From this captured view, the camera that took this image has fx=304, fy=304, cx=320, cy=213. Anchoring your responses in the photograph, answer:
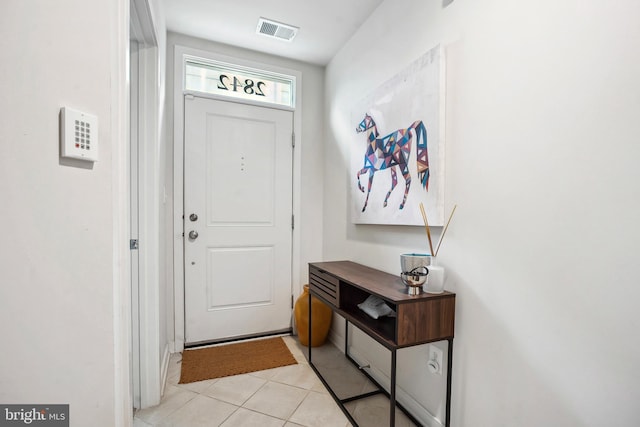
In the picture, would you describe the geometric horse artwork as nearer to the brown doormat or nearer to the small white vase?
the small white vase

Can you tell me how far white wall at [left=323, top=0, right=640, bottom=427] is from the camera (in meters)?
0.86

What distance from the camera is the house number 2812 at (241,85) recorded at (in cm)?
260

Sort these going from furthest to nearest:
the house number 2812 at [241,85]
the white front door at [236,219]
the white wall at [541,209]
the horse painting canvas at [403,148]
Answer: the house number 2812 at [241,85]
the white front door at [236,219]
the horse painting canvas at [403,148]
the white wall at [541,209]

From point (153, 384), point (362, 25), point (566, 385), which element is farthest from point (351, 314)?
point (362, 25)

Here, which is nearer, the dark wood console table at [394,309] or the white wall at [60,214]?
the white wall at [60,214]

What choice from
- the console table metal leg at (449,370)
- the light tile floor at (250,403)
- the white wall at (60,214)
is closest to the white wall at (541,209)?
the console table metal leg at (449,370)

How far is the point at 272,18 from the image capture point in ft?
7.16

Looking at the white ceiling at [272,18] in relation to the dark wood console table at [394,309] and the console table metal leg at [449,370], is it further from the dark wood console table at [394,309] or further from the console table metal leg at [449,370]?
the console table metal leg at [449,370]

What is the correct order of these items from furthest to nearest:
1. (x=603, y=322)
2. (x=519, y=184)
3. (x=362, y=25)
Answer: (x=362, y=25) → (x=519, y=184) → (x=603, y=322)

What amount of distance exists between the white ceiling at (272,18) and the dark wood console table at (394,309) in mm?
1765

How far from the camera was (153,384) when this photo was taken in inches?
67.8

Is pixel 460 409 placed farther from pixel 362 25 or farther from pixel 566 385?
pixel 362 25

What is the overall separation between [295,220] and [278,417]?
1.55 m

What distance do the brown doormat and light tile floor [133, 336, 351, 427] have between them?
0.22 feet
